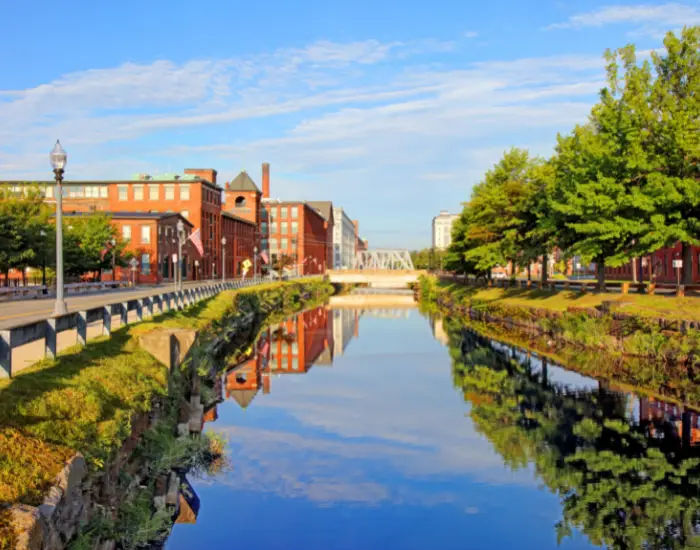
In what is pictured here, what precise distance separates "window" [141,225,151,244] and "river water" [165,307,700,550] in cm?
5579

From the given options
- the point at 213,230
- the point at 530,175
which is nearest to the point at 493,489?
the point at 530,175

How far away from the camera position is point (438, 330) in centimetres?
5825

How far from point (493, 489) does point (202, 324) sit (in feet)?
61.5

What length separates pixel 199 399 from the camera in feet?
77.2

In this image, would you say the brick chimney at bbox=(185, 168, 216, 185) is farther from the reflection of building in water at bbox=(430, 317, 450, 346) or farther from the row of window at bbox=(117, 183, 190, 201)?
the reflection of building in water at bbox=(430, 317, 450, 346)

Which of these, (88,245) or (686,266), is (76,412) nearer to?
(686,266)

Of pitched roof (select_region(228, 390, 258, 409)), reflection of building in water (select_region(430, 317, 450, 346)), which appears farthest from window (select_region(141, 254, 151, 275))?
pitched roof (select_region(228, 390, 258, 409))

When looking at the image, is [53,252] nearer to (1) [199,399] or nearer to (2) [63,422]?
(1) [199,399]

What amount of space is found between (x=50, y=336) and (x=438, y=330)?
151 feet

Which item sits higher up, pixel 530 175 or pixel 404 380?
pixel 530 175

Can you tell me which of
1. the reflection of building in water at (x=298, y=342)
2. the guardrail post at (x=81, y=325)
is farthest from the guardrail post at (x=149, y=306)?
the guardrail post at (x=81, y=325)

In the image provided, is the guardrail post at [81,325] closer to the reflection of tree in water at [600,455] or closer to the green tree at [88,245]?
the reflection of tree in water at [600,455]

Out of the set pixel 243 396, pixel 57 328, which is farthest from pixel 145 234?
pixel 57 328

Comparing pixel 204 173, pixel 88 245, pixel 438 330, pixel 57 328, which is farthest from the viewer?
pixel 204 173
